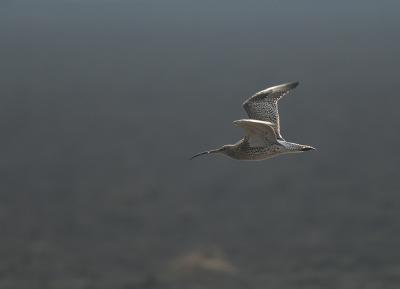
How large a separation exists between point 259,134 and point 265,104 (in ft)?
14.2

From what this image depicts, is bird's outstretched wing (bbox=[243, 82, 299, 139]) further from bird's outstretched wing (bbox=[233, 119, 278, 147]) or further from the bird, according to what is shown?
bird's outstretched wing (bbox=[233, 119, 278, 147])

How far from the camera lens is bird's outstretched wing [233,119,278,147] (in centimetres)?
1341

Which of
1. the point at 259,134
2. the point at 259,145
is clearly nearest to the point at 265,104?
the point at 259,134

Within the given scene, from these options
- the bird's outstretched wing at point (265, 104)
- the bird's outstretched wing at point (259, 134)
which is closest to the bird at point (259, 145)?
the bird's outstretched wing at point (259, 134)

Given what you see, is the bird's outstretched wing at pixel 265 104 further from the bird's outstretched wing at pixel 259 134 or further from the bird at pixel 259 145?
the bird's outstretched wing at pixel 259 134

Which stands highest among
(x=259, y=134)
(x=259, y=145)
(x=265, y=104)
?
(x=265, y=104)

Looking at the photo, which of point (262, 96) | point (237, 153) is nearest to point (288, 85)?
point (262, 96)

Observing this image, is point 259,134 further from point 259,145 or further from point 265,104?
point 265,104

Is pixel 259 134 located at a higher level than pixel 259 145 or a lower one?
higher

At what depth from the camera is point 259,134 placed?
45.3 ft

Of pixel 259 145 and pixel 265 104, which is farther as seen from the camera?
pixel 265 104

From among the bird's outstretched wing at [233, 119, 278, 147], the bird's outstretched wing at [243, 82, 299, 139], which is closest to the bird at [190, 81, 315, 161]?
the bird's outstretched wing at [233, 119, 278, 147]

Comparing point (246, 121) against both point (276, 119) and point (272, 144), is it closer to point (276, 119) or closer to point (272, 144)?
point (272, 144)

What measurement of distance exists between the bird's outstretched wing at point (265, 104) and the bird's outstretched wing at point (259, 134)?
3320 mm
